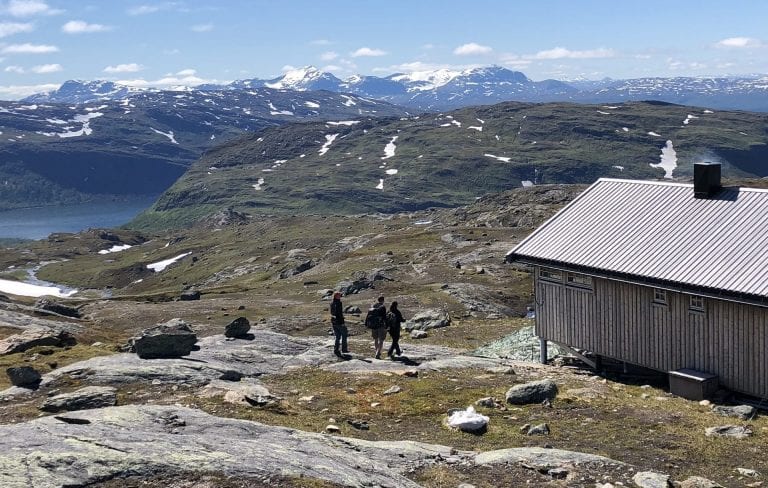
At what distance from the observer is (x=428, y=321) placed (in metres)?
45.0

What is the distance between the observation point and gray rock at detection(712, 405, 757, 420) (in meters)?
22.2

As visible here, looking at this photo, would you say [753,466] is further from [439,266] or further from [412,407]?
[439,266]

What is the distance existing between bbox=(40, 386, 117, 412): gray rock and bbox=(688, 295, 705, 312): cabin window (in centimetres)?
1905

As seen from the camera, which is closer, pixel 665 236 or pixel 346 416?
pixel 346 416

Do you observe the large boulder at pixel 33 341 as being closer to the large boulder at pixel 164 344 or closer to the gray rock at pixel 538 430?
the large boulder at pixel 164 344

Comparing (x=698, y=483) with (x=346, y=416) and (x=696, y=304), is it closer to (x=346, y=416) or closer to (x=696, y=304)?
(x=696, y=304)

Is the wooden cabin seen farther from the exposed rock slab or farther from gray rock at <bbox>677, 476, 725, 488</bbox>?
the exposed rock slab

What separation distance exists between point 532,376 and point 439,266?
45.0 metres

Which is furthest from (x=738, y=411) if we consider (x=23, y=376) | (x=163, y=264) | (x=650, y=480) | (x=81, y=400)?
(x=163, y=264)

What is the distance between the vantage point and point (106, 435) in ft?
52.5

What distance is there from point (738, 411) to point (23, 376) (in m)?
23.2

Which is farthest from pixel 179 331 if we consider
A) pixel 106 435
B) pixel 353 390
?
pixel 106 435

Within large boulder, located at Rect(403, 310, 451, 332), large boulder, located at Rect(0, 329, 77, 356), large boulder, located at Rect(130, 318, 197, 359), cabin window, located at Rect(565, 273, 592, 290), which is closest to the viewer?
large boulder, located at Rect(130, 318, 197, 359)

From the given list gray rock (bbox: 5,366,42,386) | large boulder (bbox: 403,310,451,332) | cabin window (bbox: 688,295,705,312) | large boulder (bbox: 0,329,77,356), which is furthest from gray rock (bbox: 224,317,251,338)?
cabin window (bbox: 688,295,705,312)
